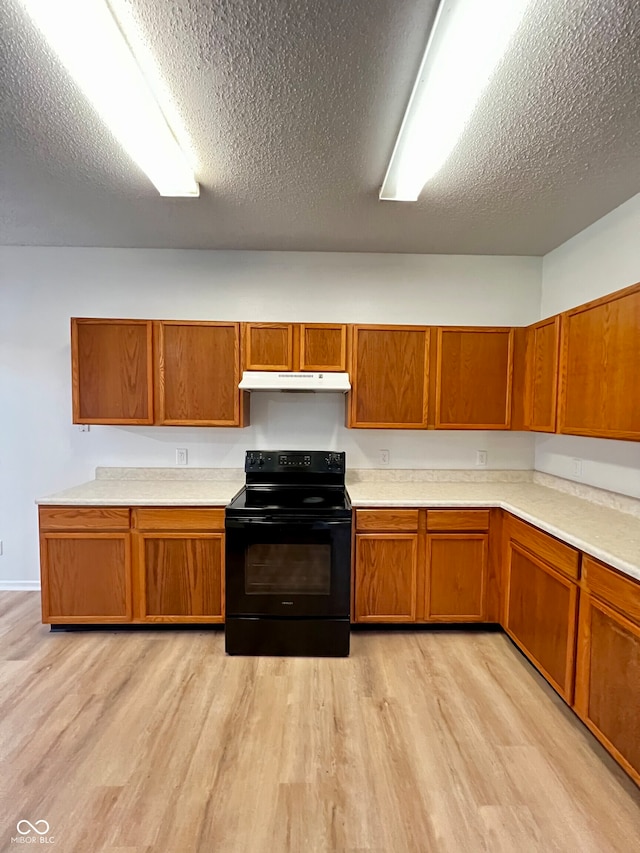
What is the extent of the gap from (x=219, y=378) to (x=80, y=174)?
4.27ft

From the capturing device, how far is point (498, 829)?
1337mm

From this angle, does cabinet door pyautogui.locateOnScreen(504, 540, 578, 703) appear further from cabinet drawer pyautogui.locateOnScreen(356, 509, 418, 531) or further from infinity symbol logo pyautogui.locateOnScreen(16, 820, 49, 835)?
infinity symbol logo pyautogui.locateOnScreen(16, 820, 49, 835)

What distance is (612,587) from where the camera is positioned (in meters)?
1.53

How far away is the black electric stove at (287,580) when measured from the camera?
7.30ft

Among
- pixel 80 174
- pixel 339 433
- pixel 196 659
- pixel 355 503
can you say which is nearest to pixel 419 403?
pixel 339 433

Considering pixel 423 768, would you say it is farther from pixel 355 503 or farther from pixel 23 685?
pixel 23 685

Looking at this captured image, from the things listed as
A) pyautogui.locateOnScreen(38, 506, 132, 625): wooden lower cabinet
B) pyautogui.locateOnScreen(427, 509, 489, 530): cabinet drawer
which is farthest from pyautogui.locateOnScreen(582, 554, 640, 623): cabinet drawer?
pyautogui.locateOnScreen(38, 506, 132, 625): wooden lower cabinet

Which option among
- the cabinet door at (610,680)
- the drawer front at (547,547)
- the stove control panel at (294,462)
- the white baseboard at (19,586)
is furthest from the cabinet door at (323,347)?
the white baseboard at (19,586)

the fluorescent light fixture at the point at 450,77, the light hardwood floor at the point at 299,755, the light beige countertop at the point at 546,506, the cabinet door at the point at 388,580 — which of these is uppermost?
the fluorescent light fixture at the point at 450,77

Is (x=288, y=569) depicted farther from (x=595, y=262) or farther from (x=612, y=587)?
(x=595, y=262)

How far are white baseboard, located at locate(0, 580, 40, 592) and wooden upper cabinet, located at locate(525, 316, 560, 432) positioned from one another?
3936 millimetres

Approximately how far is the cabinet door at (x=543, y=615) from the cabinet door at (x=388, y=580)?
582 mm

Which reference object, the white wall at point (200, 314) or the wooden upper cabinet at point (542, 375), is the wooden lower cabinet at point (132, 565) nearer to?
the white wall at point (200, 314)

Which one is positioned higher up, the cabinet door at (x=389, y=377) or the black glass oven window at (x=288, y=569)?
the cabinet door at (x=389, y=377)
